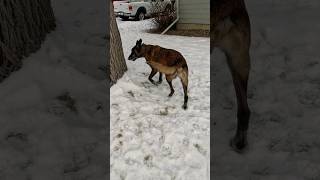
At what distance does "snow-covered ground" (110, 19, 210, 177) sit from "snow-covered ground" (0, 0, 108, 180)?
23cm

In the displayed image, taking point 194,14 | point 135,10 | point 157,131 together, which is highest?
point 194,14

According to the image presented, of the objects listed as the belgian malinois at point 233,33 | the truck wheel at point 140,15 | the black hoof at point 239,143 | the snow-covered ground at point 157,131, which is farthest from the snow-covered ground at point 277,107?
the truck wheel at point 140,15

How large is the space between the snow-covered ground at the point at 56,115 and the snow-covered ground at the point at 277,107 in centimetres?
153

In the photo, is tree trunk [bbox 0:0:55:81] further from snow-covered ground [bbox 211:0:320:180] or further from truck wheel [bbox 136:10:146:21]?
truck wheel [bbox 136:10:146:21]

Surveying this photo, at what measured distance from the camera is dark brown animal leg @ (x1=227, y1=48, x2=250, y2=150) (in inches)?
167

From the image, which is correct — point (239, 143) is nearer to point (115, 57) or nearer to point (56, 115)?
point (56, 115)

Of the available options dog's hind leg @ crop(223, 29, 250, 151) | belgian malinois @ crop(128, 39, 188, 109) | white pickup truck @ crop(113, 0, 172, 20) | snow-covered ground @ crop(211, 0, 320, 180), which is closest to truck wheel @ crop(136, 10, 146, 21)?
white pickup truck @ crop(113, 0, 172, 20)

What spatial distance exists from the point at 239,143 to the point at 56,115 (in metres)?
2.31

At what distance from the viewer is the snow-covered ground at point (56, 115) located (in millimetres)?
4160

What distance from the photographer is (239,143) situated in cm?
481

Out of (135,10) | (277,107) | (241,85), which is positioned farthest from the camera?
(135,10)

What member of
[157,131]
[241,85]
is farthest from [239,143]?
[157,131]

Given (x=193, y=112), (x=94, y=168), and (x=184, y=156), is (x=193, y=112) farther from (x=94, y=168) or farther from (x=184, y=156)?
(x=94, y=168)

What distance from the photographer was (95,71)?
229 inches
